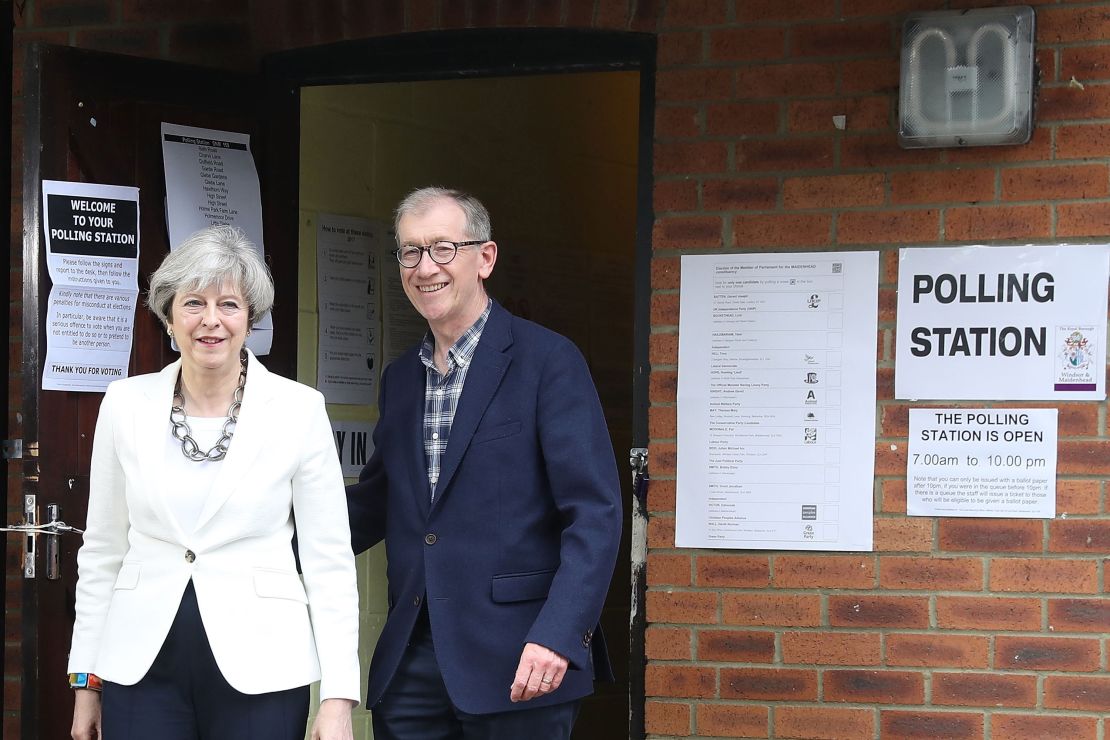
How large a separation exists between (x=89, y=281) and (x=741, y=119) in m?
1.86

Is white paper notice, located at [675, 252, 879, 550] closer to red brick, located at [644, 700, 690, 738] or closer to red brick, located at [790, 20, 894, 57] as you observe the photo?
red brick, located at [644, 700, 690, 738]

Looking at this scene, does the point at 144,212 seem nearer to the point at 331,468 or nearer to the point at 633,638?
the point at 331,468

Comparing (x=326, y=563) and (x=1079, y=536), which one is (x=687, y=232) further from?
(x=326, y=563)

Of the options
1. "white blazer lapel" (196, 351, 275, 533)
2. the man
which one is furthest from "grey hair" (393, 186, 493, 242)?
"white blazer lapel" (196, 351, 275, 533)

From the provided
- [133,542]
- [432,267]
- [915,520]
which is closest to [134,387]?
[133,542]

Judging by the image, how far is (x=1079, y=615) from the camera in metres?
3.94

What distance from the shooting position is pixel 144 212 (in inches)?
172

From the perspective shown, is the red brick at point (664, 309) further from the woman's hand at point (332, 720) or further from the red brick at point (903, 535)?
the woman's hand at point (332, 720)

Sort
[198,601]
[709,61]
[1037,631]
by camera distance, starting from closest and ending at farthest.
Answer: [198,601] < [1037,631] < [709,61]

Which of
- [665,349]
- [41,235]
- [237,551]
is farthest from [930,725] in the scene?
[41,235]

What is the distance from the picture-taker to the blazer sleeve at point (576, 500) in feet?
10.8

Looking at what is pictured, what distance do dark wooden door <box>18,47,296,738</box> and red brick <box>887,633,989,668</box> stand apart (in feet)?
7.28

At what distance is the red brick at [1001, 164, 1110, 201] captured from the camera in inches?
156

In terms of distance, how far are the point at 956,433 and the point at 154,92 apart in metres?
2.45
